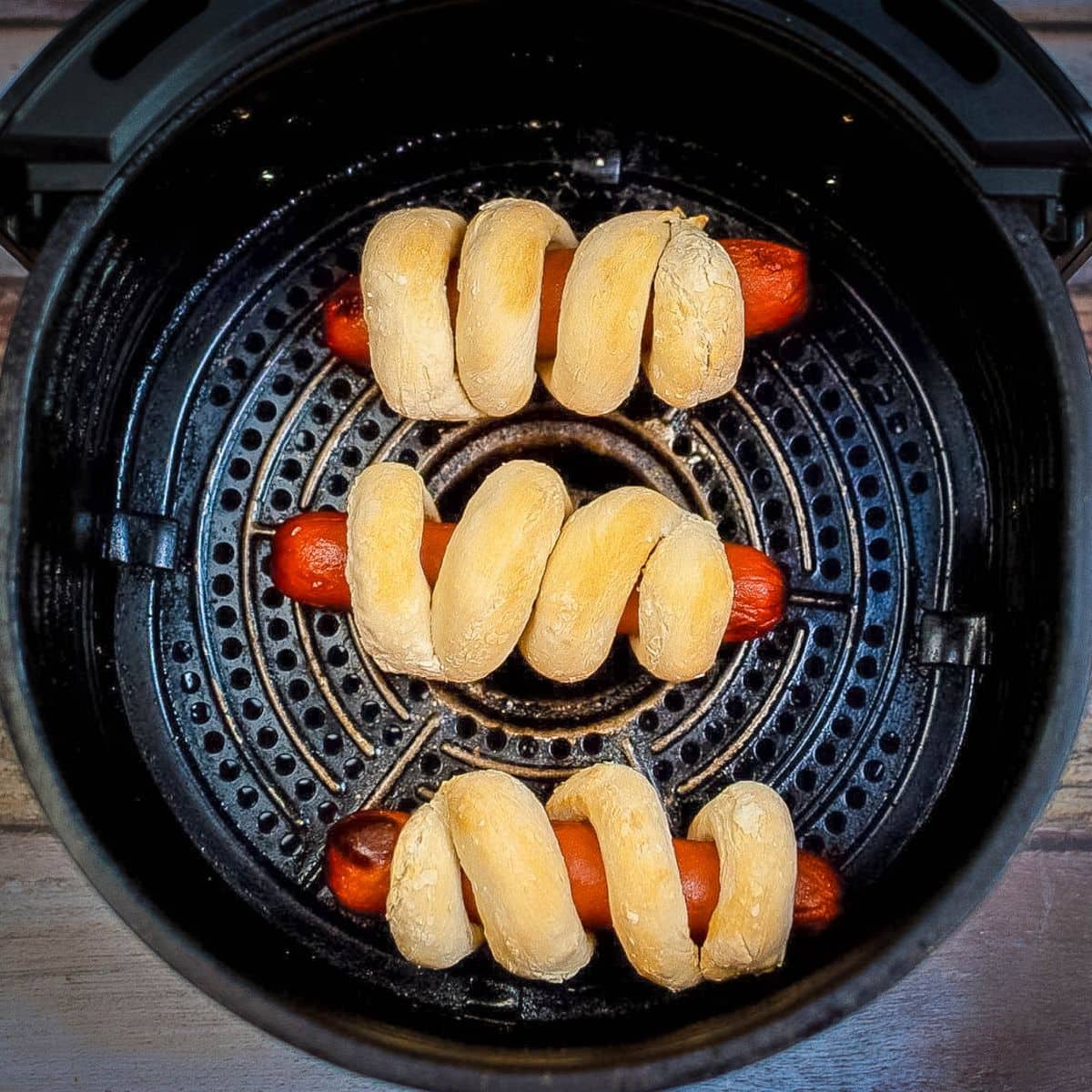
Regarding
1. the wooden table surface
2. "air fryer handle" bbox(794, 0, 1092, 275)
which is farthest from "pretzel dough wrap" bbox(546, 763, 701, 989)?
"air fryer handle" bbox(794, 0, 1092, 275)

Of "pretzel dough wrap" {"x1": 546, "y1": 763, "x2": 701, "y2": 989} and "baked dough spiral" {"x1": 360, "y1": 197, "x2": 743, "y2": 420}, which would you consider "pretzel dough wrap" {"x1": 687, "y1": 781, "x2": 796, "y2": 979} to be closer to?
"pretzel dough wrap" {"x1": 546, "y1": 763, "x2": 701, "y2": 989}

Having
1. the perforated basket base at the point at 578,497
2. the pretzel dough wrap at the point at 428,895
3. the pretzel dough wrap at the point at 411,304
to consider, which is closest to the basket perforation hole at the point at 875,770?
the perforated basket base at the point at 578,497

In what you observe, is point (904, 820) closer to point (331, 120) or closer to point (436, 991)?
point (436, 991)

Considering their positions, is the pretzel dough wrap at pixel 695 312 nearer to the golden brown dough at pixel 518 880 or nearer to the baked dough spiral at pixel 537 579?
the baked dough spiral at pixel 537 579

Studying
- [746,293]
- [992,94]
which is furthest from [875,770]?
[992,94]

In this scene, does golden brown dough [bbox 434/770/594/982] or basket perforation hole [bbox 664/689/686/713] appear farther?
basket perforation hole [bbox 664/689/686/713]
